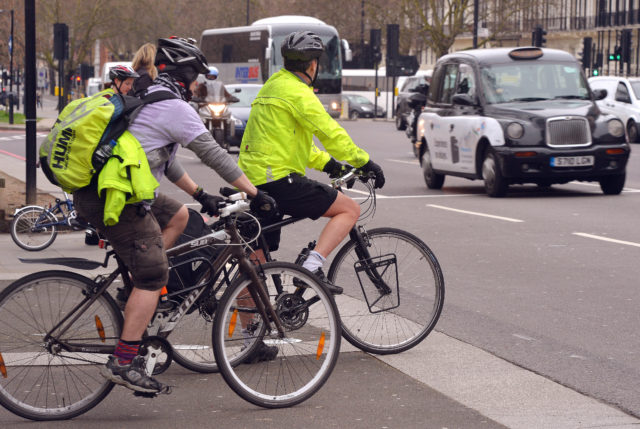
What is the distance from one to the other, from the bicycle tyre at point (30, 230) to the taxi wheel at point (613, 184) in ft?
26.3

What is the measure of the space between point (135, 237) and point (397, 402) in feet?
4.40

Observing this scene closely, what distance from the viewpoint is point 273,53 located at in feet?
138

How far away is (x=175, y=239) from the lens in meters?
5.57

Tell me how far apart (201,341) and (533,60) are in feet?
38.8

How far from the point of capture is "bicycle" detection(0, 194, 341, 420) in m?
4.94

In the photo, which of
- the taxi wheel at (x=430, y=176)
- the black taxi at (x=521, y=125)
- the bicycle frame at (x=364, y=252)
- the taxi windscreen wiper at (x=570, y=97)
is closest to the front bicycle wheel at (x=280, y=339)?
the bicycle frame at (x=364, y=252)

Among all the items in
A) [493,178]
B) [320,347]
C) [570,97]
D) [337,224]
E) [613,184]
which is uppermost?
[570,97]

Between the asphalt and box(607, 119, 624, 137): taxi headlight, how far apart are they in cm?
1026

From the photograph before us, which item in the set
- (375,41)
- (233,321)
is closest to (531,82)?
(233,321)

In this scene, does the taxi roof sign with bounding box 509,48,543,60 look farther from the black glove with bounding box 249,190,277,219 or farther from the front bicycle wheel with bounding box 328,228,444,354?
the black glove with bounding box 249,190,277,219

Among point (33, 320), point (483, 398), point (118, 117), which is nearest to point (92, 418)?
point (33, 320)

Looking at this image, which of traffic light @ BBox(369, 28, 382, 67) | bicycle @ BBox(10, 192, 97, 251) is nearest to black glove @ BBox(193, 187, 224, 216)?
bicycle @ BBox(10, 192, 97, 251)

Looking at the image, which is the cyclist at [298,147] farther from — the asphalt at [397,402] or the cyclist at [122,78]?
the cyclist at [122,78]

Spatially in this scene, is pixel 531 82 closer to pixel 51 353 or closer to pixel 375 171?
pixel 375 171
